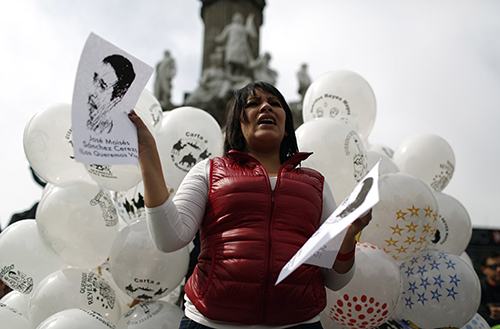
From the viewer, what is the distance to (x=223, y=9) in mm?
13133

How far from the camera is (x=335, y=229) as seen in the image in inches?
31.9

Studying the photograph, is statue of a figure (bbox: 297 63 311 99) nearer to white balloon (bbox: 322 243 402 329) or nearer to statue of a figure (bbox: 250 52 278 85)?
statue of a figure (bbox: 250 52 278 85)

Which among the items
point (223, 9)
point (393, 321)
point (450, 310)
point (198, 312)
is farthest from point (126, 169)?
point (223, 9)

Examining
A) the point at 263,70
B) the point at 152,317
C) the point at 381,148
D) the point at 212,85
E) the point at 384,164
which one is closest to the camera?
the point at 152,317

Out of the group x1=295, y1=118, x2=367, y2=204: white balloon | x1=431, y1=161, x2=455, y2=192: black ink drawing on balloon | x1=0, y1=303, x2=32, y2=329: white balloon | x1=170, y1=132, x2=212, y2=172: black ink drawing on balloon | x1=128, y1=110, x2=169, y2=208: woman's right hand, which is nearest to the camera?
x1=128, y1=110, x2=169, y2=208: woman's right hand

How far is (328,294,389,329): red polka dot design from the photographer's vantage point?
152cm

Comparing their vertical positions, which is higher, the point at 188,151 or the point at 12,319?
the point at 188,151

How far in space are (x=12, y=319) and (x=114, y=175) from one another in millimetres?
876

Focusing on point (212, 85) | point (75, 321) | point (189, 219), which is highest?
point (212, 85)

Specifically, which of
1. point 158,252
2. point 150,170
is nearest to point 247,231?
point 150,170

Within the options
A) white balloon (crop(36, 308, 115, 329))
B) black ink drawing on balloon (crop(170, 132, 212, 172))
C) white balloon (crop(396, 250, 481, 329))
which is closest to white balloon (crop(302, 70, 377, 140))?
black ink drawing on balloon (crop(170, 132, 212, 172))

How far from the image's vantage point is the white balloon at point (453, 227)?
7.24 ft

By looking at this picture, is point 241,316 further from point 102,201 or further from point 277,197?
point 102,201

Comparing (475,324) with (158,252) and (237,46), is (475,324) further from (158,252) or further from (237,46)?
(237,46)
